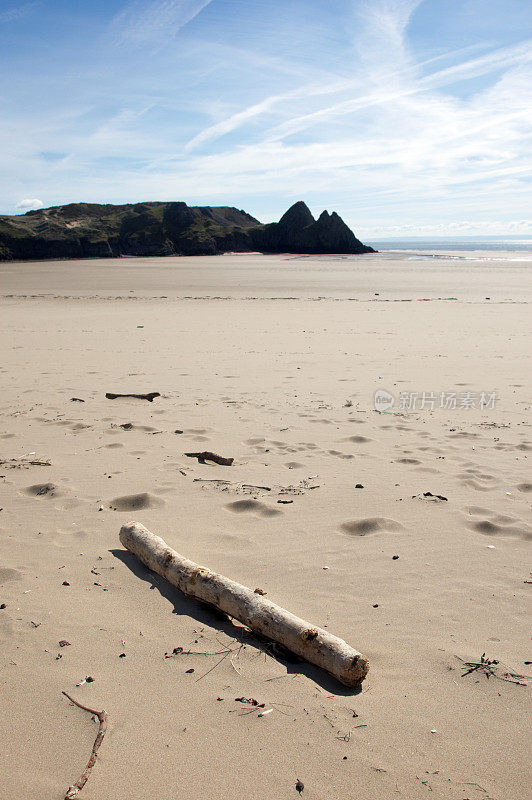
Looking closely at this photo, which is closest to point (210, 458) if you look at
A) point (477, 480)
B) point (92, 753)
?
point (477, 480)

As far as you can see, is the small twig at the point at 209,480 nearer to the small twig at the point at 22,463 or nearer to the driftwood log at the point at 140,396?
the small twig at the point at 22,463

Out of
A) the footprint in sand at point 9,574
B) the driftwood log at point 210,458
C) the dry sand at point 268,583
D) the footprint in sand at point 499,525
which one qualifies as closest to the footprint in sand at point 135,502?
the dry sand at point 268,583

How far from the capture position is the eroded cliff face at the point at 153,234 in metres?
73.1

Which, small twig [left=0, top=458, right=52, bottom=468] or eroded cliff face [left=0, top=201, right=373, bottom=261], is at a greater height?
eroded cliff face [left=0, top=201, right=373, bottom=261]

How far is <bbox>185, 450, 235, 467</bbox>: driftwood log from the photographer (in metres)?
5.01

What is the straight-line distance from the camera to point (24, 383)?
809cm

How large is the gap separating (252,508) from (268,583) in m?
0.99

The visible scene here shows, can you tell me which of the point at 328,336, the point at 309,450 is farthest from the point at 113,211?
the point at 309,450

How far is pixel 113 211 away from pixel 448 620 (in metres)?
110

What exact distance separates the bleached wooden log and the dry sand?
90 millimetres

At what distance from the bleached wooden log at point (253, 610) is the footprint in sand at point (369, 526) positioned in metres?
1.19

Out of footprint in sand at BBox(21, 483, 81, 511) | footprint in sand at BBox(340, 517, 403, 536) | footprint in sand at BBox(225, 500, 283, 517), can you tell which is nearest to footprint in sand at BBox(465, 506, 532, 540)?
footprint in sand at BBox(340, 517, 403, 536)

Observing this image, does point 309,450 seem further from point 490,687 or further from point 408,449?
point 490,687

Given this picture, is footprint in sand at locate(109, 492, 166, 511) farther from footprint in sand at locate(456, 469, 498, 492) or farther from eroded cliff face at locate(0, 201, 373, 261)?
eroded cliff face at locate(0, 201, 373, 261)
